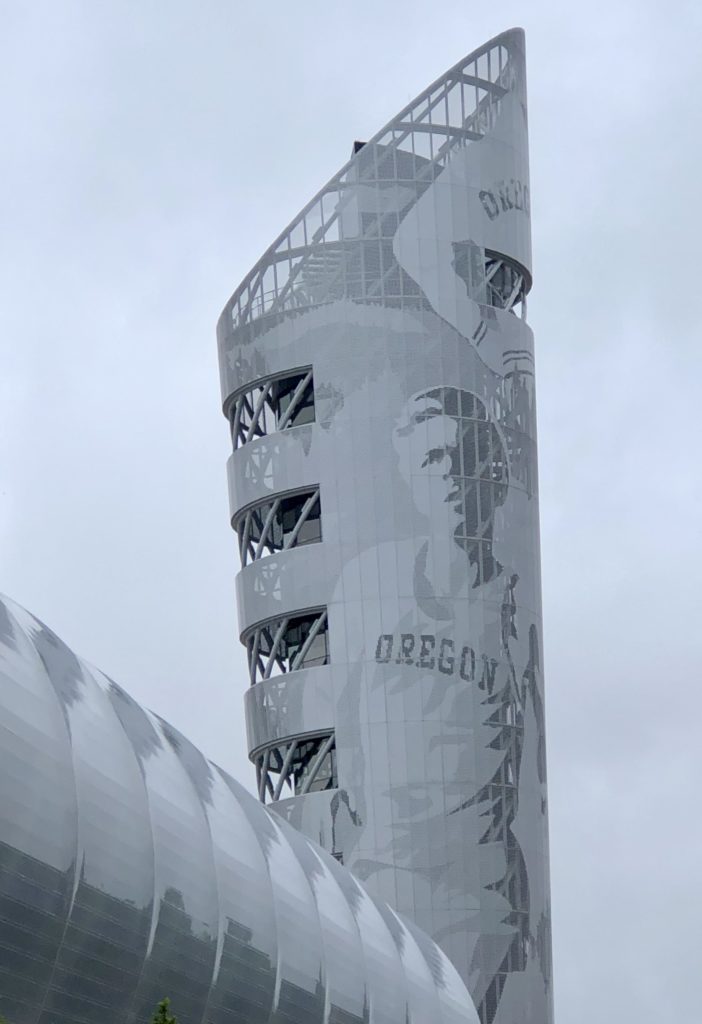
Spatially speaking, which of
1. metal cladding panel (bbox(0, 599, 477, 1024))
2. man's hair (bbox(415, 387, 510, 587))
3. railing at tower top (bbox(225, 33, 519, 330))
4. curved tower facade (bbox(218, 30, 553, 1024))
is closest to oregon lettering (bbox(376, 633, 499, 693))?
curved tower facade (bbox(218, 30, 553, 1024))

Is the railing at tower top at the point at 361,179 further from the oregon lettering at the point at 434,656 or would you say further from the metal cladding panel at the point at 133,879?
the metal cladding panel at the point at 133,879

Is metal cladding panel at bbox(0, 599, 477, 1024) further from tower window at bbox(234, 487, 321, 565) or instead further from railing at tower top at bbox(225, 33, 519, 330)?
railing at tower top at bbox(225, 33, 519, 330)

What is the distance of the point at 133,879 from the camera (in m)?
40.6

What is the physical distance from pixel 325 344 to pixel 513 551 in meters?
11.8

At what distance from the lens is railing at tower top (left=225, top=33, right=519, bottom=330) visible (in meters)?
88.6

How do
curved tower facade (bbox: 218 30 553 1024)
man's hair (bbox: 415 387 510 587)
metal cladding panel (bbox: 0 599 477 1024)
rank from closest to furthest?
metal cladding panel (bbox: 0 599 477 1024)
curved tower facade (bbox: 218 30 553 1024)
man's hair (bbox: 415 387 510 587)

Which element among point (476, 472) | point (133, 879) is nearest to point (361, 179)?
point (476, 472)

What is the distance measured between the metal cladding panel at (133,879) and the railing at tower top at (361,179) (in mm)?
38219

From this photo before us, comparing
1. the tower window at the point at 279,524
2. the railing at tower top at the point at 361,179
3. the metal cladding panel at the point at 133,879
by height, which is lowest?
the metal cladding panel at the point at 133,879

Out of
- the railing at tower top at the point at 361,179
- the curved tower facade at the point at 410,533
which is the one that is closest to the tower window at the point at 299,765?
the curved tower facade at the point at 410,533

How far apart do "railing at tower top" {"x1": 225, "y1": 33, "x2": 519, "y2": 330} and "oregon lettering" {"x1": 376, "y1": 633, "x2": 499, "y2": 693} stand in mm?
15254

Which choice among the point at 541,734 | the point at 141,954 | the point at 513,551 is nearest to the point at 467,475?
the point at 513,551

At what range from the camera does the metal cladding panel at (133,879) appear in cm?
3703

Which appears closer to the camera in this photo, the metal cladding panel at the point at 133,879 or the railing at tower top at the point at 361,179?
the metal cladding panel at the point at 133,879
